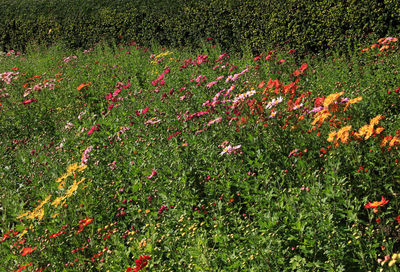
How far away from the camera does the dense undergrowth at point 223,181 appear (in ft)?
8.16

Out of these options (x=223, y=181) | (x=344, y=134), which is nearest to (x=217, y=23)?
(x=223, y=181)

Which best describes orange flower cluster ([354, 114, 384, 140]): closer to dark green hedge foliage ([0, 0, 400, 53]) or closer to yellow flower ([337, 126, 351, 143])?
yellow flower ([337, 126, 351, 143])

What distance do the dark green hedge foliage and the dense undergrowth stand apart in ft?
2.52

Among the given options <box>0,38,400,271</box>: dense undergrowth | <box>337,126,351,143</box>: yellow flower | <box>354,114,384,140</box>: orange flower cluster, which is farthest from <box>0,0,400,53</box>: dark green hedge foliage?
<box>337,126,351,143</box>: yellow flower

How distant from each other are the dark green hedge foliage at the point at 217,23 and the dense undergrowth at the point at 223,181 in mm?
768

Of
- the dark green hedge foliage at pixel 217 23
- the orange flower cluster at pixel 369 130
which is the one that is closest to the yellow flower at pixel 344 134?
the orange flower cluster at pixel 369 130

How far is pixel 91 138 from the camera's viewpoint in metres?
5.22

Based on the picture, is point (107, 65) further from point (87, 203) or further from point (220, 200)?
point (220, 200)

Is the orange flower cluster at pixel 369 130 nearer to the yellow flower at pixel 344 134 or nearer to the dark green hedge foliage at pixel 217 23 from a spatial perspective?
the yellow flower at pixel 344 134

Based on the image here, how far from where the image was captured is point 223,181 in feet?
10.9

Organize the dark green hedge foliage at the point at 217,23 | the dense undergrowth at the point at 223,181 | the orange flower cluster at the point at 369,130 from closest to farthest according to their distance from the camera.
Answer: the dense undergrowth at the point at 223,181
the orange flower cluster at the point at 369,130
the dark green hedge foliage at the point at 217,23

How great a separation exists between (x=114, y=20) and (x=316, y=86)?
810 centimetres

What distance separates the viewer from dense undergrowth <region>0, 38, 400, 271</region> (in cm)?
249

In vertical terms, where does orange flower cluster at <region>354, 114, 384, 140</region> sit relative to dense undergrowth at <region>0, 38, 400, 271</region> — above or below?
above
